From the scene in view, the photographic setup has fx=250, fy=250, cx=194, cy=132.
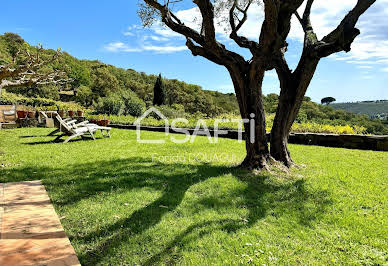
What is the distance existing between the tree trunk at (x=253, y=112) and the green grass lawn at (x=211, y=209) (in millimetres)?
534

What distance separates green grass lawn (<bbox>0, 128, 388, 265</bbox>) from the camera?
2529mm

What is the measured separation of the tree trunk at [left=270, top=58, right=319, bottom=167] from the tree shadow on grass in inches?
41.1

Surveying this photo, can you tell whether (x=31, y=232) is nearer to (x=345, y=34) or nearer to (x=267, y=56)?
(x=267, y=56)

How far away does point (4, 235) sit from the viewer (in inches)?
108

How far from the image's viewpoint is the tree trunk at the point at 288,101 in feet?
17.7

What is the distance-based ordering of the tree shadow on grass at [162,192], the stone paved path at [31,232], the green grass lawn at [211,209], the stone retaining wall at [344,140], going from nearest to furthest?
the stone paved path at [31,232] → the green grass lawn at [211,209] → the tree shadow on grass at [162,192] → the stone retaining wall at [344,140]

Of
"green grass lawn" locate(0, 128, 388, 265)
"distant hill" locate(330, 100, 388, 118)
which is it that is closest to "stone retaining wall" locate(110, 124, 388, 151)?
"green grass lawn" locate(0, 128, 388, 265)

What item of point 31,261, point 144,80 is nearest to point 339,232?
point 31,261

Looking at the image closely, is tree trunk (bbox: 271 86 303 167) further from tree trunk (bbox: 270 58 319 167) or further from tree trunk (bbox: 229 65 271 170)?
tree trunk (bbox: 229 65 271 170)

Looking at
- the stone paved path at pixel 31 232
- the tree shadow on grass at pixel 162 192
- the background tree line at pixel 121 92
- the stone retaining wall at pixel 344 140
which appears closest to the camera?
the stone paved path at pixel 31 232

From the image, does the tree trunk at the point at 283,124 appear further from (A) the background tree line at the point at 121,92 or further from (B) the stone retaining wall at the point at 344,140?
(A) the background tree line at the point at 121,92

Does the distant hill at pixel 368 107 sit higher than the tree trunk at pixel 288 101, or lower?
higher

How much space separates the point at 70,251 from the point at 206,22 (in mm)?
4512

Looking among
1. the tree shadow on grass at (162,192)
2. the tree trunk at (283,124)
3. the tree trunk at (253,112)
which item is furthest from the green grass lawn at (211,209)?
the tree trunk at (283,124)
